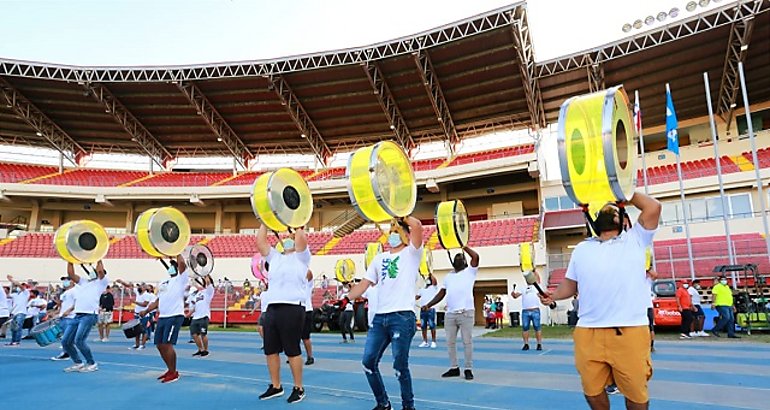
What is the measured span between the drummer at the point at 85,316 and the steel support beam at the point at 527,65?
20.9 m

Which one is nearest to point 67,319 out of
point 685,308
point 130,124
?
point 685,308

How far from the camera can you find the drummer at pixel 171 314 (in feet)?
23.6

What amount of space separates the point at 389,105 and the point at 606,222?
90.1 ft

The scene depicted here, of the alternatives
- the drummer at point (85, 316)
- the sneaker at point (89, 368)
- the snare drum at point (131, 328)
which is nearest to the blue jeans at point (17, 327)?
the snare drum at point (131, 328)

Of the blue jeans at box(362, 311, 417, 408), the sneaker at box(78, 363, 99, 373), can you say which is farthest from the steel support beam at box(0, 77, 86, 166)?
the blue jeans at box(362, 311, 417, 408)

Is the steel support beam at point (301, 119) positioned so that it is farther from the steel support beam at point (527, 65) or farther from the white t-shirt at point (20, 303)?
the white t-shirt at point (20, 303)

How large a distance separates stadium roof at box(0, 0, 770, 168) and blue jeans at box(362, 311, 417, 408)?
21.8 meters

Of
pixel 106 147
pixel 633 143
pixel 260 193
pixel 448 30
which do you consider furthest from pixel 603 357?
pixel 106 147

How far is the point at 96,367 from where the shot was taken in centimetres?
858

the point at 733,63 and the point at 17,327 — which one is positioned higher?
the point at 733,63

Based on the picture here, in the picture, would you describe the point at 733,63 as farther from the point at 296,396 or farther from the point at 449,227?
the point at 296,396

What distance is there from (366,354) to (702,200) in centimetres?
2584

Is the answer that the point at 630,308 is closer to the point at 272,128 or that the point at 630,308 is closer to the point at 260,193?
the point at 260,193

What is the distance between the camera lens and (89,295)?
8.77 metres
